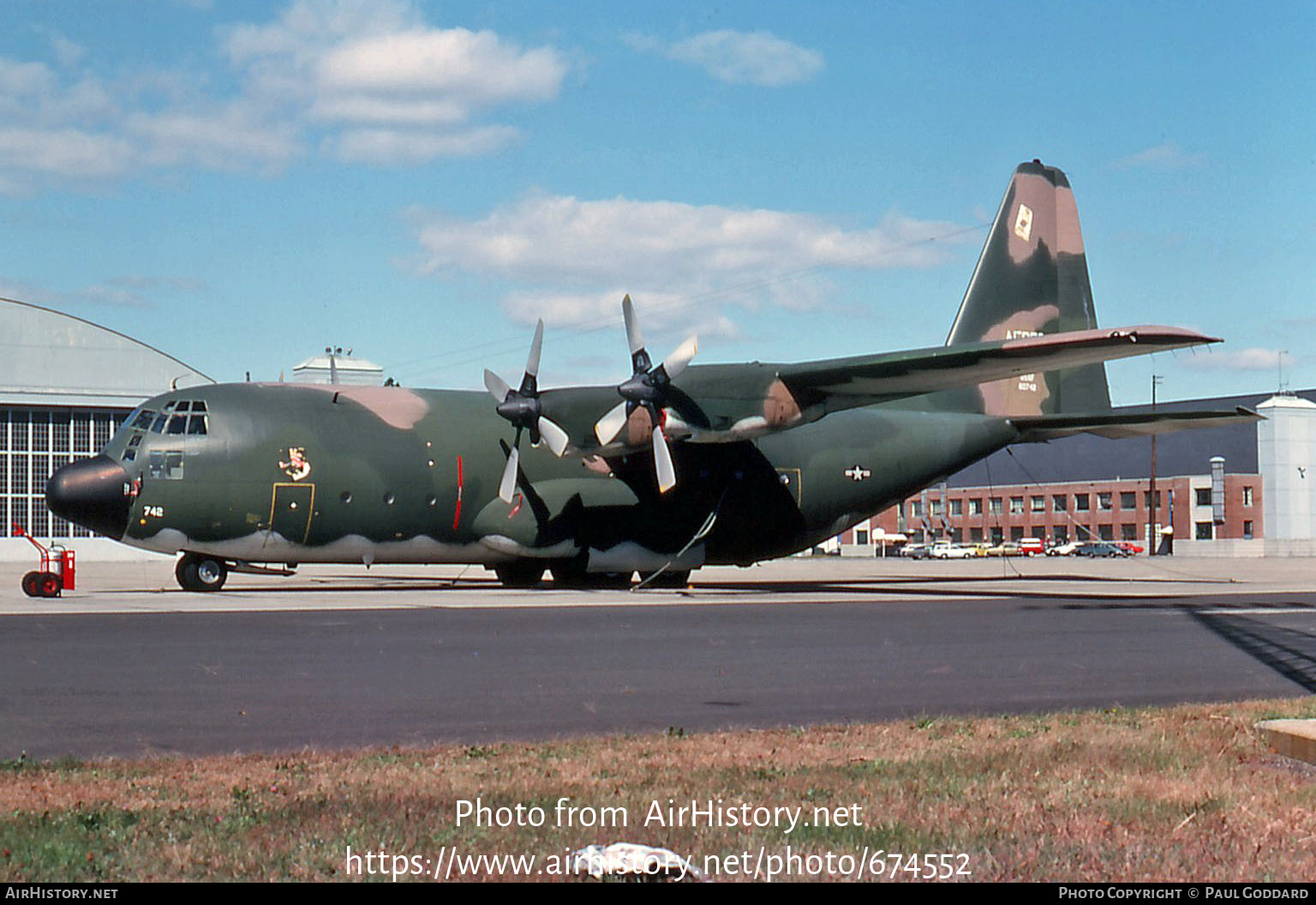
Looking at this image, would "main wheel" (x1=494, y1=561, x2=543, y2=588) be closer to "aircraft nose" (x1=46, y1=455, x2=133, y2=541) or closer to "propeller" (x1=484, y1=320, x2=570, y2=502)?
"propeller" (x1=484, y1=320, x2=570, y2=502)

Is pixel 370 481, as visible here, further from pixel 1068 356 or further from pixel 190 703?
pixel 190 703

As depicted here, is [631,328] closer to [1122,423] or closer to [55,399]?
[1122,423]

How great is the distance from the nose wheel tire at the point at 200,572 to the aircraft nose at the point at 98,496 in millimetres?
2342

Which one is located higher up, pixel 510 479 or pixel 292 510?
pixel 510 479

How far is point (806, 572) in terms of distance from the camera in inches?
1868

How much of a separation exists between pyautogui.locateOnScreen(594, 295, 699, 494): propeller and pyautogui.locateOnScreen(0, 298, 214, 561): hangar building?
36903 millimetres

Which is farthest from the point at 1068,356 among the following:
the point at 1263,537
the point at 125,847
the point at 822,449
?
the point at 1263,537

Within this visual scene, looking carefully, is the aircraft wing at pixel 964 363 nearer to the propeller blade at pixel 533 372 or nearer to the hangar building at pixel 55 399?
the propeller blade at pixel 533 372

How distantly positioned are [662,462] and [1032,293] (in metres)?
12.7

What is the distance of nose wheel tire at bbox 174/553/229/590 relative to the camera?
28703mm

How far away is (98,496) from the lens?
26.3 metres

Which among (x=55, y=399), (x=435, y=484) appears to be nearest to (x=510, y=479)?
(x=435, y=484)

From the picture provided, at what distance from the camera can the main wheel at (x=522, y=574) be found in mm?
31484

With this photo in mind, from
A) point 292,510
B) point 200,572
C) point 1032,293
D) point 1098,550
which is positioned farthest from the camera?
point 1098,550
